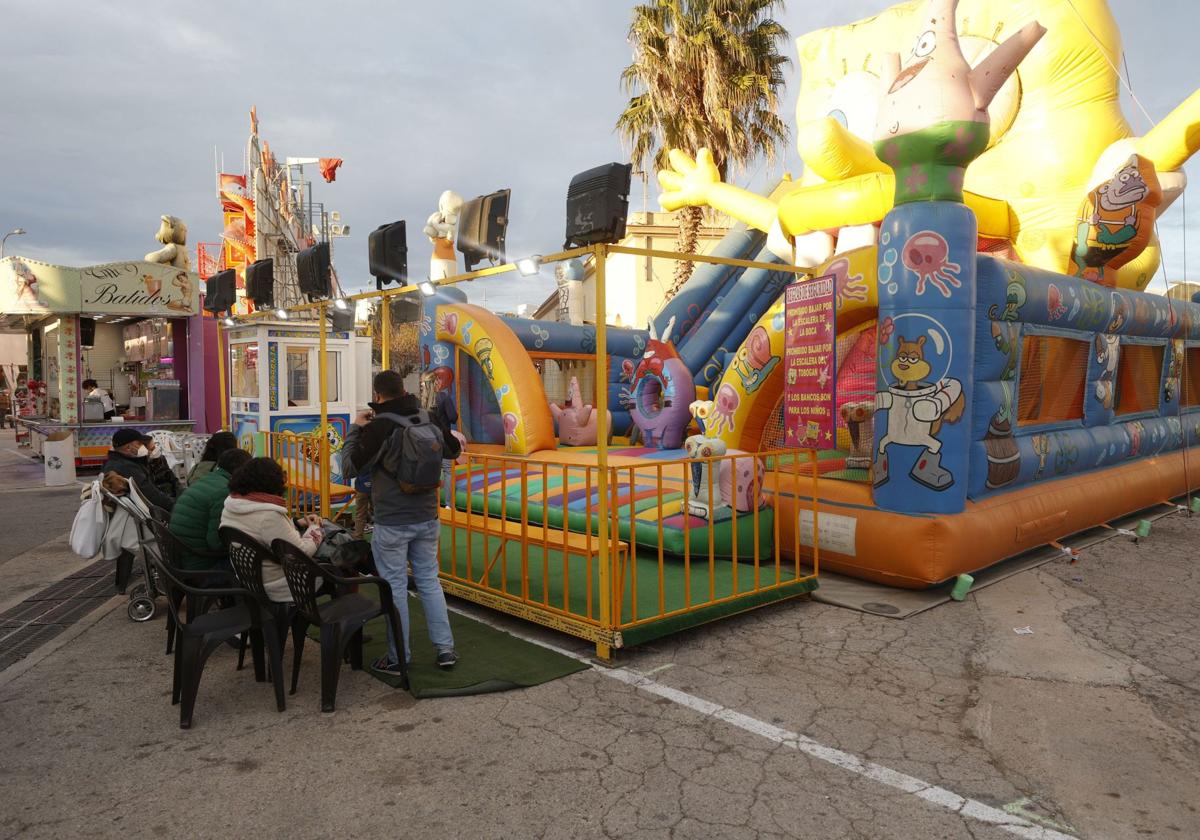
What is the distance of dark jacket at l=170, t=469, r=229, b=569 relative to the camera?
4598mm

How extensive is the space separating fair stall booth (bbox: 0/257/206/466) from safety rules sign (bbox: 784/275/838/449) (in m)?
11.6

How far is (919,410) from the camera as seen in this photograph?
6309 mm

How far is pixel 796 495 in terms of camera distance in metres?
5.91

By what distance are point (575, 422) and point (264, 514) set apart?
7.06m

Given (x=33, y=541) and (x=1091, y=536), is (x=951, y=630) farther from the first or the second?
(x=33, y=541)

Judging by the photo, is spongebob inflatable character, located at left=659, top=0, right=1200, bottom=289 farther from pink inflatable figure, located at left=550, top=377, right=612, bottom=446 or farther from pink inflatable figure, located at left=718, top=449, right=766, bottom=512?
pink inflatable figure, located at left=718, top=449, right=766, bottom=512

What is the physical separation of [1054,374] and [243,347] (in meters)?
10.9

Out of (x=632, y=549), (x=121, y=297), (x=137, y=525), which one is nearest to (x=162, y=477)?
(x=137, y=525)

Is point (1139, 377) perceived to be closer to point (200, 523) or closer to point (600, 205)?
point (600, 205)

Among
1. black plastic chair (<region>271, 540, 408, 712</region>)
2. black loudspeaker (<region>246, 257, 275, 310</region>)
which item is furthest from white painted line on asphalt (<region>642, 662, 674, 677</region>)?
black loudspeaker (<region>246, 257, 275, 310</region>)

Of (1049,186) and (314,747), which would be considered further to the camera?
(1049,186)

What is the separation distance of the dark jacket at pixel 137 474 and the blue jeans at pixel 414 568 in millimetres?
2437

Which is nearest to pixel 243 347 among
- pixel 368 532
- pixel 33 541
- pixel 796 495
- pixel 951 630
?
pixel 33 541

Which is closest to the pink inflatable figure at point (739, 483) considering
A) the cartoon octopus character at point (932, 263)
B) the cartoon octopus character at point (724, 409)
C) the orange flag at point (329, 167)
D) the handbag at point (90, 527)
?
the cartoon octopus character at point (724, 409)
